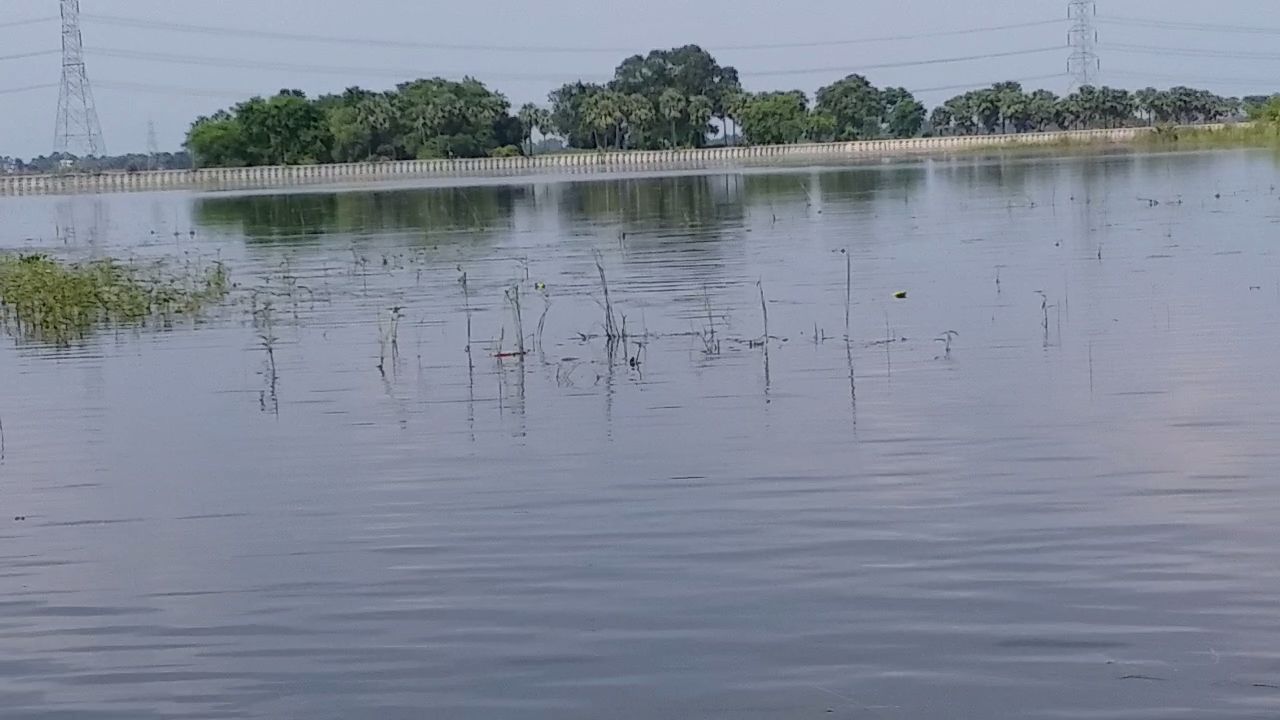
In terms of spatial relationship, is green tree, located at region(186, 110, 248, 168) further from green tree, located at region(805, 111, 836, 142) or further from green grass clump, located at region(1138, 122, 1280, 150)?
green grass clump, located at region(1138, 122, 1280, 150)

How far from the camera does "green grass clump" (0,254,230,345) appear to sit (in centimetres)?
2447

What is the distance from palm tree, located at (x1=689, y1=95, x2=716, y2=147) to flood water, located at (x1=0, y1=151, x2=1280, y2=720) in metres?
151

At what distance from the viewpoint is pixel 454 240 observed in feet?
140

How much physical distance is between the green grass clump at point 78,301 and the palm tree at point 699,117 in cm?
14866

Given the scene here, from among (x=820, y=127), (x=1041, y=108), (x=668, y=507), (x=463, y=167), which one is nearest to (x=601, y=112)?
(x=820, y=127)

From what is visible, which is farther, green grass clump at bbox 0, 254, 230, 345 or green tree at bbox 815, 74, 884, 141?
green tree at bbox 815, 74, 884, 141

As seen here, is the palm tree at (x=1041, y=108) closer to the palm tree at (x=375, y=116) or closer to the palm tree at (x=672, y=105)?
the palm tree at (x=672, y=105)

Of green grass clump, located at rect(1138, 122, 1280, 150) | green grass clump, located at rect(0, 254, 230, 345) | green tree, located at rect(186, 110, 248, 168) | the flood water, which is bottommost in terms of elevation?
the flood water

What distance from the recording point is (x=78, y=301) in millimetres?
25078

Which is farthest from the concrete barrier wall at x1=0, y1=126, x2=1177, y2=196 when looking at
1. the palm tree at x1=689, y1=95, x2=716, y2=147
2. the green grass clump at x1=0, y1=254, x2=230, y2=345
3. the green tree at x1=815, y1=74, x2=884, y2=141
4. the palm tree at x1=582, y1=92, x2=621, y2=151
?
the green grass clump at x1=0, y1=254, x2=230, y2=345

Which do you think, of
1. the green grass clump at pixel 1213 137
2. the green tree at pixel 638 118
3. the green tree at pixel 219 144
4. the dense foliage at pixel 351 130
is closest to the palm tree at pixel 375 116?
the dense foliage at pixel 351 130

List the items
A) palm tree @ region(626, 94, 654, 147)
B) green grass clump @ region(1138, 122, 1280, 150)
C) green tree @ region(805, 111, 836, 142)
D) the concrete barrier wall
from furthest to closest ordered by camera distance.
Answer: green tree @ region(805, 111, 836, 142) < palm tree @ region(626, 94, 654, 147) < the concrete barrier wall < green grass clump @ region(1138, 122, 1280, 150)

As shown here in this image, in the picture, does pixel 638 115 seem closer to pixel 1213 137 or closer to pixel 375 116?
pixel 375 116

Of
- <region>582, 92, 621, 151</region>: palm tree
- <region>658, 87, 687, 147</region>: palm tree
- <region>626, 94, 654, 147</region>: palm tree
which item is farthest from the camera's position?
<region>658, 87, 687, 147</region>: palm tree
